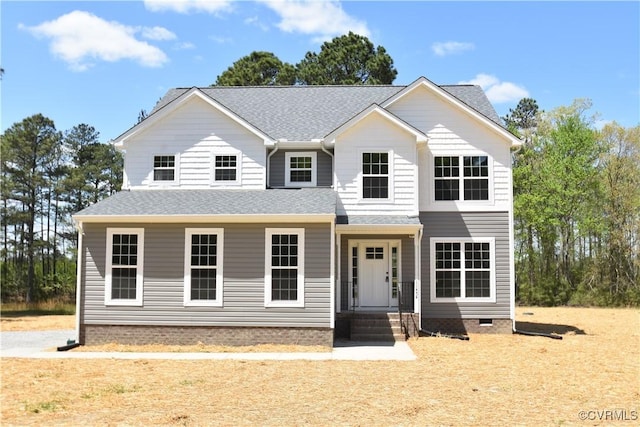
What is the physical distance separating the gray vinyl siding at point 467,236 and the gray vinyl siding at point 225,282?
475 centimetres

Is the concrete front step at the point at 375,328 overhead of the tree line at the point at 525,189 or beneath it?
beneath

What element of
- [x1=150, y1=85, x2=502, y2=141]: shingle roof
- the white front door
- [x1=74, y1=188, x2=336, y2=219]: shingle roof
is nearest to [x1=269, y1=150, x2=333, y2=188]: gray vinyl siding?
[x1=150, y1=85, x2=502, y2=141]: shingle roof

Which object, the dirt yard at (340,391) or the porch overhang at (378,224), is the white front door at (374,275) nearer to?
the porch overhang at (378,224)

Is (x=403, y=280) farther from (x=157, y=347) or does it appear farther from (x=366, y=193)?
(x=157, y=347)

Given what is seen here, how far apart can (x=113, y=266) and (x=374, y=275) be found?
8002mm

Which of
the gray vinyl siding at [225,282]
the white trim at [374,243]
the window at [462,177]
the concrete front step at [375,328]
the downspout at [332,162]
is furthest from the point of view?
the window at [462,177]

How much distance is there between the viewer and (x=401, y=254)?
62.3 ft

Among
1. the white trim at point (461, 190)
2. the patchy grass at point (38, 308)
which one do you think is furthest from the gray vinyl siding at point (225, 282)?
the patchy grass at point (38, 308)

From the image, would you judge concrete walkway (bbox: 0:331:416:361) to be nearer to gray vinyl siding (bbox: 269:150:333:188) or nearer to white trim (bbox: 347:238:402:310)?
white trim (bbox: 347:238:402:310)

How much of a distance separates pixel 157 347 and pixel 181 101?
7792 mm

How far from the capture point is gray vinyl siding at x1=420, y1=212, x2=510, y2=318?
1928cm

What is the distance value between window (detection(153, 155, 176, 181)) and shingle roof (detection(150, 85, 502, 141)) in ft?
6.55

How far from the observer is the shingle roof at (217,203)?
1638 centimetres

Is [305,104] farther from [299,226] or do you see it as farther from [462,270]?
[462,270]
